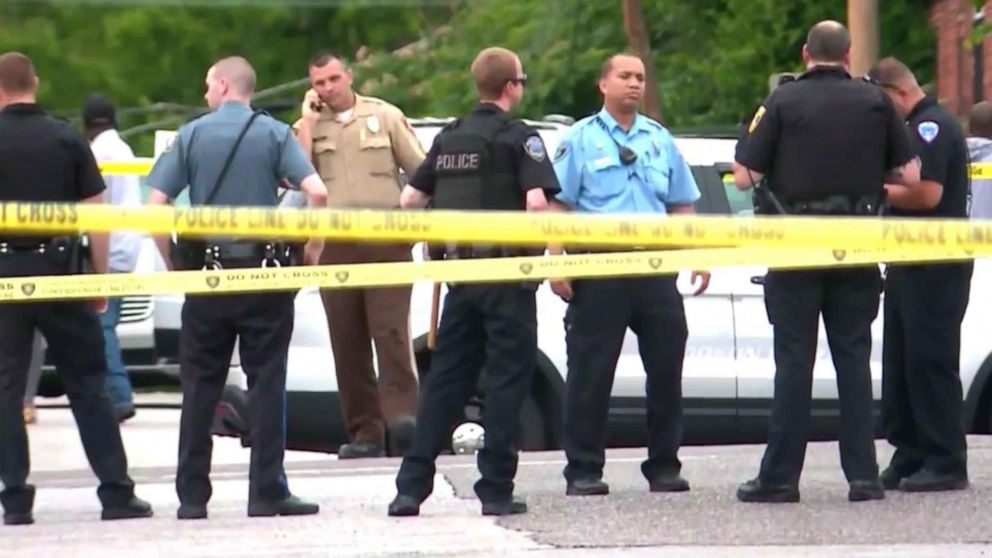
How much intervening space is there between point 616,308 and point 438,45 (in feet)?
54.8

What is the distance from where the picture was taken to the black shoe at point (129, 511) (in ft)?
28.6

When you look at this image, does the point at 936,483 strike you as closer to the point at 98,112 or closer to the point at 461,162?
the point at 461,162

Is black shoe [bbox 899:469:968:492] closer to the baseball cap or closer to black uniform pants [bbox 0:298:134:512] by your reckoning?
black uniform pants [bbox 0:298:134:512]

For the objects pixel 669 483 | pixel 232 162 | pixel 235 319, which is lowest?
pixel 669 483

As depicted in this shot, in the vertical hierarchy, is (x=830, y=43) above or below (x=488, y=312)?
above

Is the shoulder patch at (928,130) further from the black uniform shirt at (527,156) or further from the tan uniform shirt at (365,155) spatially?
the tan uniform shirt at (365,155)

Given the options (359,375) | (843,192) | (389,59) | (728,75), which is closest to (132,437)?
(359,375)

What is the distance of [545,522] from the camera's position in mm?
8359

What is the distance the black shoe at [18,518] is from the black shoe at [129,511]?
279 millimetres

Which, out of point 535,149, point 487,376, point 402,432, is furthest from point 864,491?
point 402,432

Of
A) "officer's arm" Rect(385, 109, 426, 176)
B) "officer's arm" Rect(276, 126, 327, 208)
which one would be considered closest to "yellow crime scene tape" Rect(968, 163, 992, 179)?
"officer's arm" Rect(385, 109, 426, 176)

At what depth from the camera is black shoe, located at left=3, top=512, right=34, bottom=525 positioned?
864cm

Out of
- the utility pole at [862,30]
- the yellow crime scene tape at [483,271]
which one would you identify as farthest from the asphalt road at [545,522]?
the utility pole at [862,30]

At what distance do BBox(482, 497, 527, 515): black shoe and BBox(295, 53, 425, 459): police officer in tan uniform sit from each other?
2.31 metres
